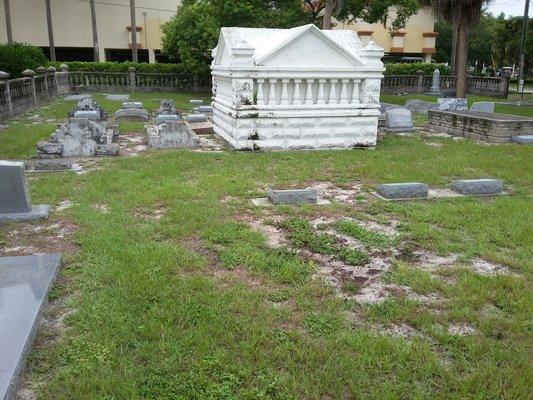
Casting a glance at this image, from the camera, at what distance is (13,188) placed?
17.6 ft

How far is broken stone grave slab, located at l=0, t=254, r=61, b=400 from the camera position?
2676mm

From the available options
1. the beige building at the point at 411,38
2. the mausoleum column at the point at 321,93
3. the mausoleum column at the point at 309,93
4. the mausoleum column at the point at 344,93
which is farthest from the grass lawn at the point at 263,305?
the beige building at the point at 411,38

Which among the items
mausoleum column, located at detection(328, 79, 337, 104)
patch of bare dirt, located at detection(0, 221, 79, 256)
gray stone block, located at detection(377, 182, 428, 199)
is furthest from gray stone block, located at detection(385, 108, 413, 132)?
patch of bare dirt, located at detection(0, 221, 79, 256)

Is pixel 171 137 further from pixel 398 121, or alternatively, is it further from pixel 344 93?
pixel 398 121

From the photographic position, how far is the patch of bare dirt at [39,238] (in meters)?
4.66

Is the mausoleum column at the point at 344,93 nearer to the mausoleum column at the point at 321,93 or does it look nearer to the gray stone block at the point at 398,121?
the mausoleum column at the point at 321,93

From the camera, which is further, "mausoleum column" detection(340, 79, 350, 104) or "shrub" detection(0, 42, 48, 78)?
"shrub" detection(0, 42, 48, 78)

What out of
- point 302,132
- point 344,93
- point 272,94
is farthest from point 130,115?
point 344,93

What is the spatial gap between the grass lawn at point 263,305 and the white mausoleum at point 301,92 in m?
3.17

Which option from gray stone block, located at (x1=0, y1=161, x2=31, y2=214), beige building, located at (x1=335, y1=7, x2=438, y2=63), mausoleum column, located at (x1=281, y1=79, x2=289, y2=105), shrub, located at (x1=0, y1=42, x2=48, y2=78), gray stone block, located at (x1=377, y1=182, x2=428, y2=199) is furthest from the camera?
beige building, located at (x1=335, y1=7, x2=438, y2=63)

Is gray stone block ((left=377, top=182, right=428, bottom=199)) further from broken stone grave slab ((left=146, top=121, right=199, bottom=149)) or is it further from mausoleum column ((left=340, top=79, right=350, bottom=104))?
broken stone grave slab ((left=146, top=121, right=199, bottom=149))

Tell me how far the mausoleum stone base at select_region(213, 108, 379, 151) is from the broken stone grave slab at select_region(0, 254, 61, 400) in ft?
19.8

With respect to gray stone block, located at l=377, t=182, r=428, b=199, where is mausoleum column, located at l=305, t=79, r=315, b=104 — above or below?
above

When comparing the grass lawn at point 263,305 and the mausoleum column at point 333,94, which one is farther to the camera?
the mausoleum column at point 333,94
